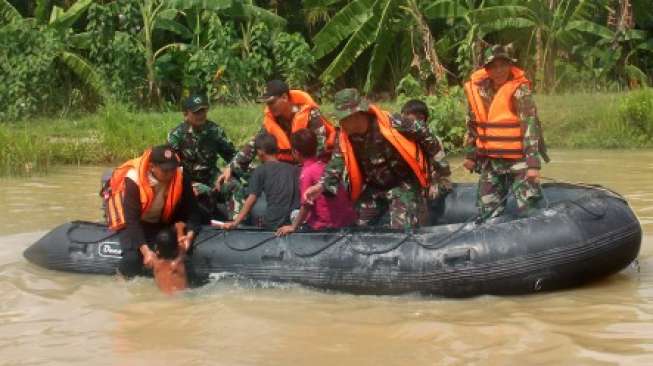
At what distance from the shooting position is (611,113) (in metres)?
13.3

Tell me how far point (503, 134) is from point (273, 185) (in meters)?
1.44

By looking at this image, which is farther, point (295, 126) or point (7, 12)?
point (7, 12)

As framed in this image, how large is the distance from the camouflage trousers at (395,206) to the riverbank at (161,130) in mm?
5935

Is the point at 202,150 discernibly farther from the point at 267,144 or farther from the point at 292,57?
the point at 292,57

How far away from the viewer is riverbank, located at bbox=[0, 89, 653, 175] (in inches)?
452

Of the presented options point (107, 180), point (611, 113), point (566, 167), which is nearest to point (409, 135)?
point (107, 180)

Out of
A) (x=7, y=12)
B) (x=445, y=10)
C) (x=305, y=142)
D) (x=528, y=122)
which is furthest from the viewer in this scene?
(x=7, y=12)

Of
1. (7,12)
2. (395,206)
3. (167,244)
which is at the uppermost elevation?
(7,12)

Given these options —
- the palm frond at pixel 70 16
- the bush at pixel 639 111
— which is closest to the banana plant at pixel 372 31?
the bush at pixel 639 111

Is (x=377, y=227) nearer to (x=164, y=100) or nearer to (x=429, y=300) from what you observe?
(x=429, y=300)

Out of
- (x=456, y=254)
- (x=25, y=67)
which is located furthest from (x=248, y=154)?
(x=25, y=67)

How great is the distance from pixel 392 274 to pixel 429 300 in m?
0.25

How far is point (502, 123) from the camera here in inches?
239

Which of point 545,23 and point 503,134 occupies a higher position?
point 545,23
